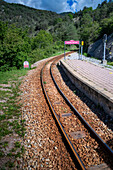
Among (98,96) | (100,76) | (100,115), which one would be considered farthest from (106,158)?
(100,76)

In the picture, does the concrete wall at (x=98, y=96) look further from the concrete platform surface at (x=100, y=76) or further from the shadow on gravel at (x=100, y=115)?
the concrete platform surface at (x=100, y=76)

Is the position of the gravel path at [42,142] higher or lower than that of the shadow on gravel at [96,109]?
lower

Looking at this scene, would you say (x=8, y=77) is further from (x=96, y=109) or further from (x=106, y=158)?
(x=106, y=158)

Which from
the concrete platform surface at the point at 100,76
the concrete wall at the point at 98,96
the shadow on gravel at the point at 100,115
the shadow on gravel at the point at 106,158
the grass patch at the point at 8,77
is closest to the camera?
the shadow on gravel at the point at 106,158

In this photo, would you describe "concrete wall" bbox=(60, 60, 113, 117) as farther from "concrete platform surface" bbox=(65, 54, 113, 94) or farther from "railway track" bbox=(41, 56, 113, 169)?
"railway track" bbox=(41, 56, 113, 169)

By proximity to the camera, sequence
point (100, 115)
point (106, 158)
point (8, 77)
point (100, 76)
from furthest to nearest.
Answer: point (8, 77), point (100, 76), point (100, 115), point (106, 158)

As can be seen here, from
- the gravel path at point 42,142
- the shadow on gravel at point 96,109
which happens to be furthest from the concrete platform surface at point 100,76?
the gravel path at point 42,142

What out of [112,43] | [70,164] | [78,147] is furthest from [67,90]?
[112,43]

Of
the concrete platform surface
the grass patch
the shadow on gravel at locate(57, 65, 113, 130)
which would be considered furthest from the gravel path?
the grass patch

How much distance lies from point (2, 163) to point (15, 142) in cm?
90

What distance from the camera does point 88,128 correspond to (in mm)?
5105

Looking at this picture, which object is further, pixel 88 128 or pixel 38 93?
pixel 38 93

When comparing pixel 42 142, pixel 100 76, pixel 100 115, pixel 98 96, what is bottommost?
pixel 42 142

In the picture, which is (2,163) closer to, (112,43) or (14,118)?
(14,118)
